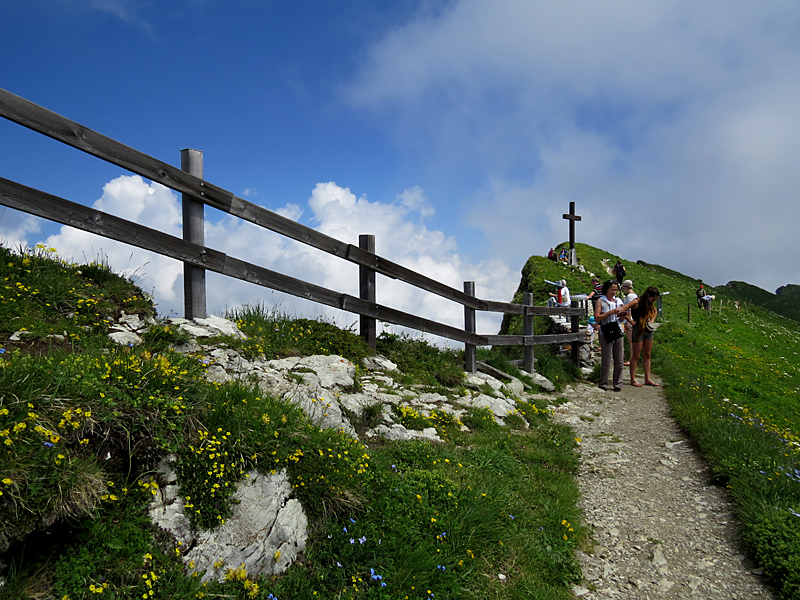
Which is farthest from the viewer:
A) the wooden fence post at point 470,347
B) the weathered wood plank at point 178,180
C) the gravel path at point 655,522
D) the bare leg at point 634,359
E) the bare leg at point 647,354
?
the bare leg at point 634,359

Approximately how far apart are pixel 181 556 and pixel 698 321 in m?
31.4

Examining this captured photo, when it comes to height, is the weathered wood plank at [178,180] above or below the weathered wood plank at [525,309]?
above

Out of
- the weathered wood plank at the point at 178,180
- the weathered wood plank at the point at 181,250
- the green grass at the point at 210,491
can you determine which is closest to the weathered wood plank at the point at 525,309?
the weathered wood plank at the point at 181,250

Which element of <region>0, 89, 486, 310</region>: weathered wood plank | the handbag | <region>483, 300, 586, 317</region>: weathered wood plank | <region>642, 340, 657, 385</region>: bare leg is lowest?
<region>642, 340, 657, 385</region>: bare leg

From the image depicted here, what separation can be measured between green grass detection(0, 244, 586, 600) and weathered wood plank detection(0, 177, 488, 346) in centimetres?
111

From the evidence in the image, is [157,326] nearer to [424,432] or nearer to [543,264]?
[424,432]

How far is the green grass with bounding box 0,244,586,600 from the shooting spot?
3008 mm

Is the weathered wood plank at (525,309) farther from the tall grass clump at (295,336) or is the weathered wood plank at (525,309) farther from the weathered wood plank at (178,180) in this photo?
the tall grass clump at (295,336)

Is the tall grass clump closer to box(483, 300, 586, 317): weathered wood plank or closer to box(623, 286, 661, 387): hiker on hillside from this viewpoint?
box(483, 300, 586, 317): weathered wood plank

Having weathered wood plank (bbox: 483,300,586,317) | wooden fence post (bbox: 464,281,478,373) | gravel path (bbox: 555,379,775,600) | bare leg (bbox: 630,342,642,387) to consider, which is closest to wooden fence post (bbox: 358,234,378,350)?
wooden fence post (bbox: 464,281,478,373)

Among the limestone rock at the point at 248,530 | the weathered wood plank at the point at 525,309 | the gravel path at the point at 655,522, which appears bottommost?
the gravel path at the point at 655,522

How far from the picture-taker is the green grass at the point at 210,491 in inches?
118

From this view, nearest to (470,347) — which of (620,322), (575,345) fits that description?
(620,322)

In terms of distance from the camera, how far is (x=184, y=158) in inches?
289
